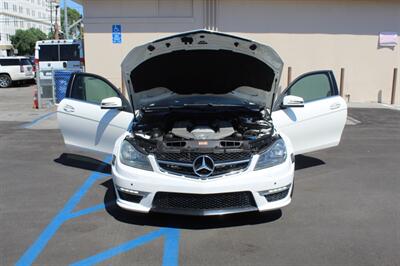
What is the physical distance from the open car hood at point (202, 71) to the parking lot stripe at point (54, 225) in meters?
1.30

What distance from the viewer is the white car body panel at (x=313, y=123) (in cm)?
583

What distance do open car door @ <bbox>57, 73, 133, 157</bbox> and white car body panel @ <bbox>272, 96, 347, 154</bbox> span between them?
2.04 meters

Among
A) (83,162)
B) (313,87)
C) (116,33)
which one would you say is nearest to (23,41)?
(116,33)

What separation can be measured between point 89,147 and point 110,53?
9.06 meters

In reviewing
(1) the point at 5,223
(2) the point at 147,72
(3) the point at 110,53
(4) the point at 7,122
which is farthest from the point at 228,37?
(3) the point at 110,53

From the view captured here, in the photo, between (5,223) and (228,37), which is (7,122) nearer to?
(5,223)

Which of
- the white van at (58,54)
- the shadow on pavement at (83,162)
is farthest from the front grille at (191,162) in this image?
the white van at (58,54)

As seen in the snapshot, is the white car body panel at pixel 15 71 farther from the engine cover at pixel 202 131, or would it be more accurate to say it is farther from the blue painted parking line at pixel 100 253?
the engine cover at pixel 202 131

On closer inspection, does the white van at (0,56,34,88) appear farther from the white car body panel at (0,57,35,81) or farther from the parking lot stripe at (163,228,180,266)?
the parking lot stripe at (163,228,180,266)

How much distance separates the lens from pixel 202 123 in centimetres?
516

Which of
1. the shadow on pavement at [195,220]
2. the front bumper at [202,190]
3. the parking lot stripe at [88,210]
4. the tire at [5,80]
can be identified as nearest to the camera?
the front bumper at [202,190]

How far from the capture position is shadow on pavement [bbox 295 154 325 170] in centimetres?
695

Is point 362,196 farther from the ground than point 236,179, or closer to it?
closer to it

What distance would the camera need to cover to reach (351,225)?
452cm
